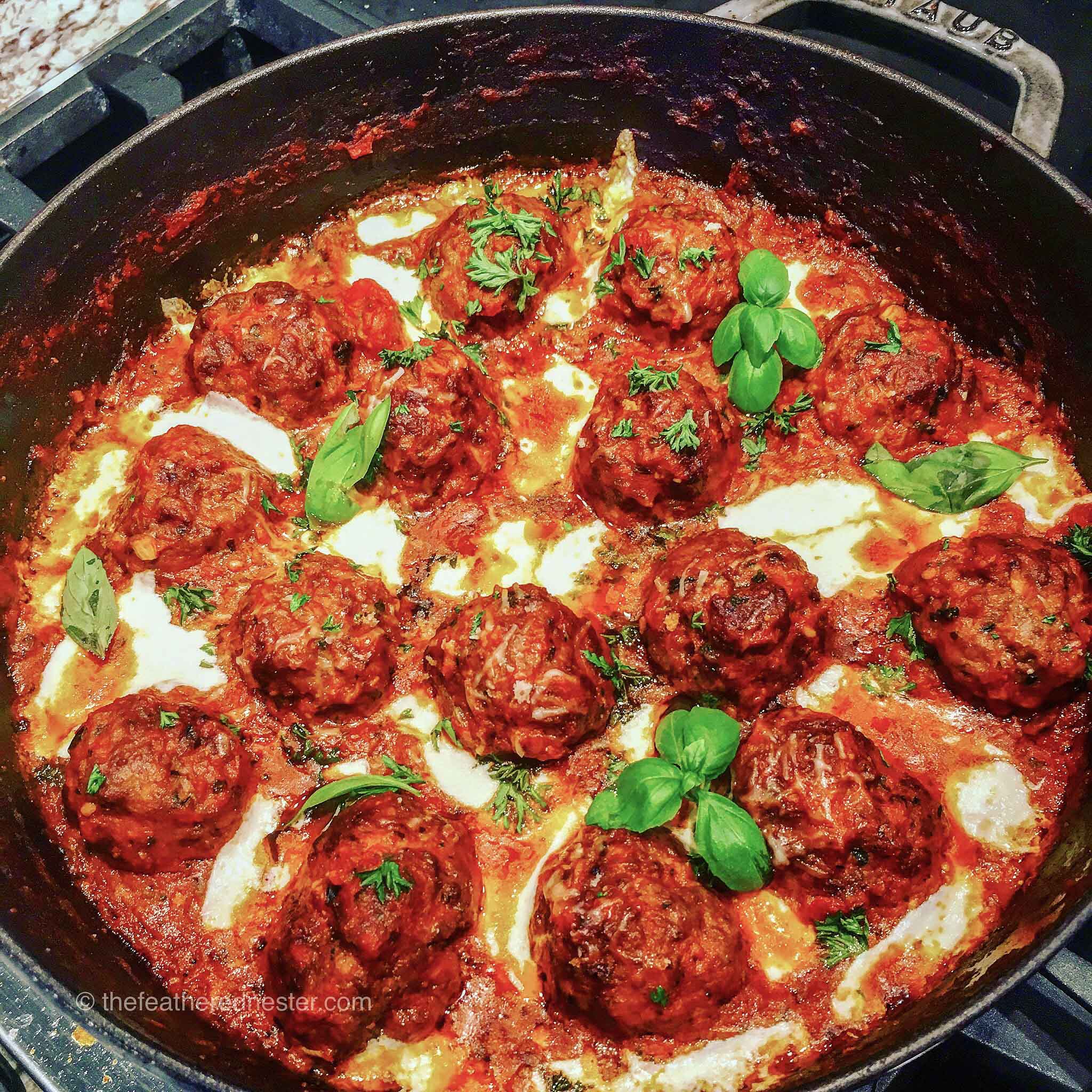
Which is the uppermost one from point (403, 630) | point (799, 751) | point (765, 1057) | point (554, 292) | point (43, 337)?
point (43, 337)

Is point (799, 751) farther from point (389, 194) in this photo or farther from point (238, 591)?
point (389, 194)

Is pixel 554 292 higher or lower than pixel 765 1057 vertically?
higher

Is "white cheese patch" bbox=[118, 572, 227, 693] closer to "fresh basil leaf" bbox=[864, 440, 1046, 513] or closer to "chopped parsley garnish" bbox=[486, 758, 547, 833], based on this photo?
"chopped parsley garnish" bbox=[486, 758, 547, 833]

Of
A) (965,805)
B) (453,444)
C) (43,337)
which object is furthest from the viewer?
(43,337)

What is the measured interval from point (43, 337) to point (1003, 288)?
4.32 meters

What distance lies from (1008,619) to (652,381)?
5.30ft

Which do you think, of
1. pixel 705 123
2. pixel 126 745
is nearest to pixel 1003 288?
pixel 705 123

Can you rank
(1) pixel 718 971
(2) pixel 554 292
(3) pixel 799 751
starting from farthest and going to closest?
(2) pixel 554 292, (3) pixel 799 751, (1) pixel 718 971

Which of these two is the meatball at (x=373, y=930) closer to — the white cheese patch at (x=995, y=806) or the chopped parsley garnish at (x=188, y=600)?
the chopped parsley garnish at (x=188, y=600)

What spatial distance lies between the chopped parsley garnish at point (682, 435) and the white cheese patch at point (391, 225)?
6.37 ft

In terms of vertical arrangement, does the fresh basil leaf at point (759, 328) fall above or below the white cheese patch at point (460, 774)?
above

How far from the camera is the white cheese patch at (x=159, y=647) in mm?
3881

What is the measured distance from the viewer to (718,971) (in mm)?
3180

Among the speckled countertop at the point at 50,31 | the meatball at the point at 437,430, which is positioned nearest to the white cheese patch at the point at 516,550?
the meatball at the point at 437,430
